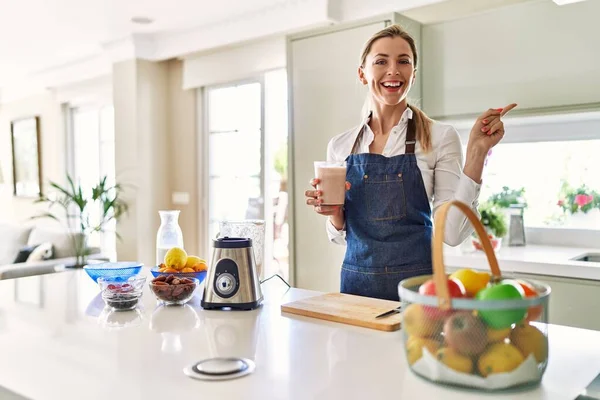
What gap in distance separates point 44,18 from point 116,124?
1.11 metres

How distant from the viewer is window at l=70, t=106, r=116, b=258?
5.88 m

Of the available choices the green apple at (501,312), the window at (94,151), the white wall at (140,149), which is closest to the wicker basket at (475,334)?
the green apple at (501,312)

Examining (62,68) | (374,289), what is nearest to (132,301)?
(374,289)

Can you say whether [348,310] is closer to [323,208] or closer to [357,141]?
[323,208]

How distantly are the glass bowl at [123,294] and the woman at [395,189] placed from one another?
1.87ft

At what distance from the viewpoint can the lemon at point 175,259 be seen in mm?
1699

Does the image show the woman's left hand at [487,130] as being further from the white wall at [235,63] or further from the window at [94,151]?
the window at [94,151]

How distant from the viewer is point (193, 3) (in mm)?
3926

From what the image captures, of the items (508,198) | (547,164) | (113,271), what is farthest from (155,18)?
(113,271)

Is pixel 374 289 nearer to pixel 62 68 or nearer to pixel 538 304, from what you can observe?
pixel 538 304

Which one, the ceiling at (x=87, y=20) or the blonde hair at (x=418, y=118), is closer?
the blonde hair at (x=418, y=118)

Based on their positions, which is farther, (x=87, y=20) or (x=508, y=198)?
(x=87, y=20)

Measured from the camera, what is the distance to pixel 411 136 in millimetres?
1821

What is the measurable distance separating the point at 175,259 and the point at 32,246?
3.94m
